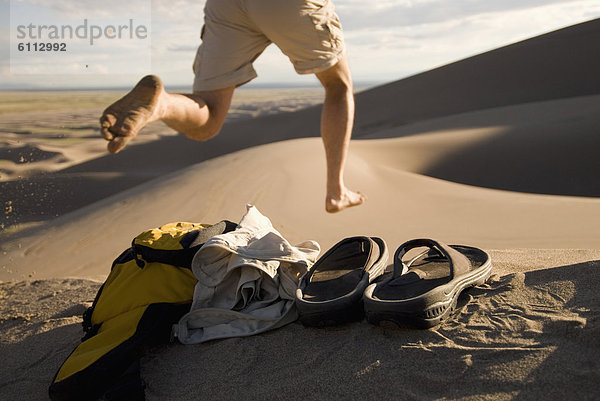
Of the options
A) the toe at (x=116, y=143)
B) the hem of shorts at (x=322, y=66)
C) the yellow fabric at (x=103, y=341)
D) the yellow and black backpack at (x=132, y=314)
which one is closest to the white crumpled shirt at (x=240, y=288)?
the yellow and black backpack at (x=132, y=314)

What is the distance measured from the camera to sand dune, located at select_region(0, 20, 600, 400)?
5.69 ft

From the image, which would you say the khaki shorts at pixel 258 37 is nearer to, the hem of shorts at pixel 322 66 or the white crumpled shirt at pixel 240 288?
the hem of shorts at pixel 322 66

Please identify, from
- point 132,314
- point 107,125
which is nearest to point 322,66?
point 107,125

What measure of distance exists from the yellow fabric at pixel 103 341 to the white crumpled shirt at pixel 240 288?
20cm

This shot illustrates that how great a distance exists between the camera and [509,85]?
16.2 m

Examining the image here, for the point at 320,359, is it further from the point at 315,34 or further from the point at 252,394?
the point at 315,34

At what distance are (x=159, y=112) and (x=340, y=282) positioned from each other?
→ 1.20 meters

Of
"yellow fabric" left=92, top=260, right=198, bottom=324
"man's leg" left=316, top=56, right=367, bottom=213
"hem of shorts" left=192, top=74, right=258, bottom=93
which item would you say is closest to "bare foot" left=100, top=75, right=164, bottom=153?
"yellow fabric" left=92, top=260, right=198, bottom=324

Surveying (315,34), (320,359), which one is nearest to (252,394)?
(320,359)

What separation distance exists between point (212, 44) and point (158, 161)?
42.7 feet

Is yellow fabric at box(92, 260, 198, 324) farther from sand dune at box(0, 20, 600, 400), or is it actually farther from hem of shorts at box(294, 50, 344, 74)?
hem of shorts at box(294, 50, 344, 74)

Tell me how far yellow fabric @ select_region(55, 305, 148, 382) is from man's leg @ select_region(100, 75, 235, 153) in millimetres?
731

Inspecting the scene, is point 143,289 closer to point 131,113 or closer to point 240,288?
point 240,288

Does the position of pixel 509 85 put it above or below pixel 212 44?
above
